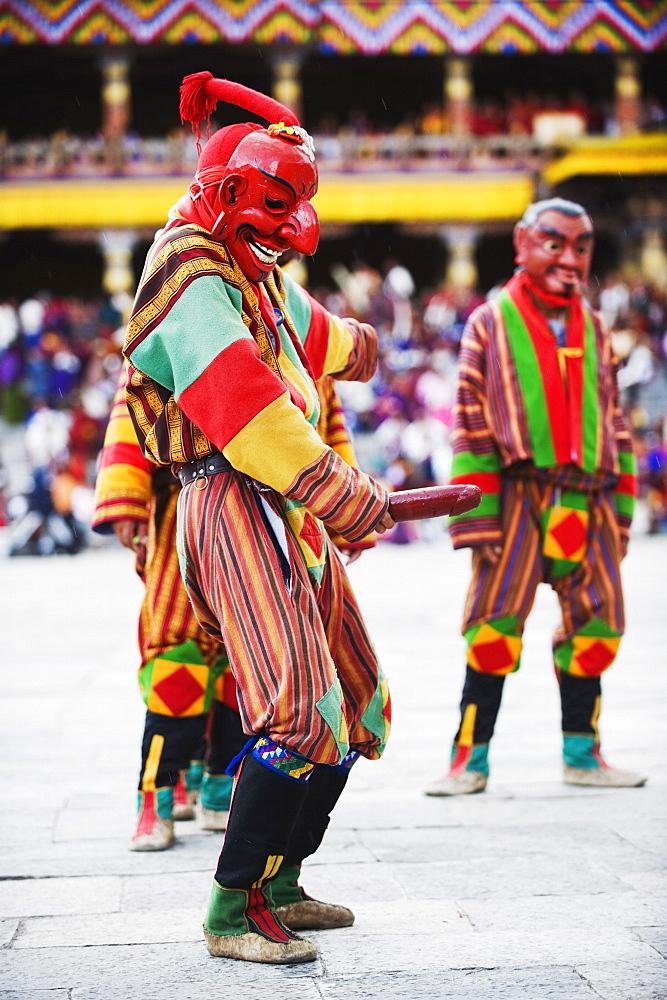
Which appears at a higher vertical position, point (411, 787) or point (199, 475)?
point (199, 475)

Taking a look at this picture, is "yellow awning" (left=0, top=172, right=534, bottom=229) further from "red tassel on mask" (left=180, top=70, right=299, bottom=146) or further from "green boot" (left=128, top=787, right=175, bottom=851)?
"red tassel on mask" (left=180, top=70, right=299, bottom=146)

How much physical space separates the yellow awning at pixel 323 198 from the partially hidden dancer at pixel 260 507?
22.2 m

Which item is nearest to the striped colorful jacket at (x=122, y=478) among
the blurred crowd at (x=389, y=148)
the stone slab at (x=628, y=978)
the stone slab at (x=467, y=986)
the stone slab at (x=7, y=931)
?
the stone slab at (x=7, y=931)

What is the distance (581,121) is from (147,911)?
2483cm

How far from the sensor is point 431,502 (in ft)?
8.36

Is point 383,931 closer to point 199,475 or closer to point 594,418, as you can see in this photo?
point 199,475

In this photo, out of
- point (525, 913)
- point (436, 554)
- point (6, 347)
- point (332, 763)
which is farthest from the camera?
point (6, 347)

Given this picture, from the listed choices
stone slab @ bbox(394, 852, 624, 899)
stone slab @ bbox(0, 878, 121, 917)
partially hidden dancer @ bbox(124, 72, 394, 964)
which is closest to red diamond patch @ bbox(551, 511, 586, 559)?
stone slab @ bbox(394, 852, 624, 899)

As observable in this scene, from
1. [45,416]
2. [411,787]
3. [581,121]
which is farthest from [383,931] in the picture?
[581,121]

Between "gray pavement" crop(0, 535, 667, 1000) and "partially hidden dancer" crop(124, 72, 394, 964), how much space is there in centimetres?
17

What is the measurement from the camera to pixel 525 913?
2.70 meters

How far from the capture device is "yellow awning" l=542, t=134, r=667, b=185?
79.3 feet

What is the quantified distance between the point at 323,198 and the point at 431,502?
881 inches

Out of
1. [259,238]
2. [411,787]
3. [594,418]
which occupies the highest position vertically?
[259,238]
